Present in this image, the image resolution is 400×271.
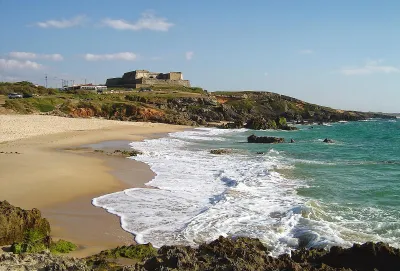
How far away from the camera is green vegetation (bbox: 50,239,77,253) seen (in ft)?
28.3

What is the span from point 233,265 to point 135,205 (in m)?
7.34

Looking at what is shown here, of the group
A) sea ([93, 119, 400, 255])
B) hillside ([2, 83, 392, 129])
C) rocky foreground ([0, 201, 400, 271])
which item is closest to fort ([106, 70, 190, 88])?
hillside ([2, 83, 392, 129])

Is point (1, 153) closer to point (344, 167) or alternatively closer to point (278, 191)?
point (278, 191)

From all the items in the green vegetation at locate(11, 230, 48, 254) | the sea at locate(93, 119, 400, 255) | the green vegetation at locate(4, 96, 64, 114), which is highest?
the green vegetation at locate(4, 96, 64, 114)

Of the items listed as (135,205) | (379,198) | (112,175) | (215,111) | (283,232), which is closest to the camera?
(283,232)

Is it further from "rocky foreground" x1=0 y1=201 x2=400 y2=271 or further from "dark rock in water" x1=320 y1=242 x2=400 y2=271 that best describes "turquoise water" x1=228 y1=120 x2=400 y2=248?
"rocky foreground" x1=0 y1=201 x2=400 y2=271

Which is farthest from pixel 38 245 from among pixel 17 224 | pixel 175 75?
pixel 175 75

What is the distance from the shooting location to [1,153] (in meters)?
21.6

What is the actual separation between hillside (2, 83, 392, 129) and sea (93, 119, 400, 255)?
111ft

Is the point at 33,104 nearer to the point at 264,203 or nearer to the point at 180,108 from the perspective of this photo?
the point at 180,108

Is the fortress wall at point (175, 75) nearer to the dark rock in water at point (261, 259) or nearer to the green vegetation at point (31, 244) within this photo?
the green vegetation at point (31, 244)

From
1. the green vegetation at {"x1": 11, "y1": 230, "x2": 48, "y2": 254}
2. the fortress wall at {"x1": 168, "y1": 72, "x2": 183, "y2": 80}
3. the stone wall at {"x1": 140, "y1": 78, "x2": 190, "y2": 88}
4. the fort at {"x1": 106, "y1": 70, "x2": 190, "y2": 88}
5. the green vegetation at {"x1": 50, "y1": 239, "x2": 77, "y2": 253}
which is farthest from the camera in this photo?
the fortress wall at {"x1": 168, "y1": 72, "x2": 183, "y2": 80}

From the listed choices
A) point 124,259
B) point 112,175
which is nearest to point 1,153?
point 112,175

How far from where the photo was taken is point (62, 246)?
28.9 feet
